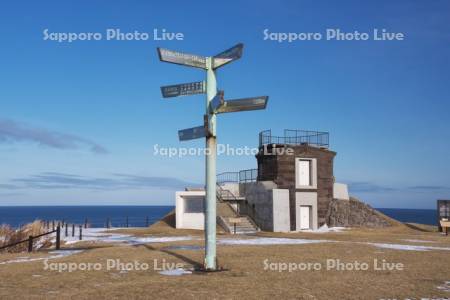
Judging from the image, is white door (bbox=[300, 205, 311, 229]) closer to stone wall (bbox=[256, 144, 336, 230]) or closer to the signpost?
stone wall (bbox=[256, 144, 336, 230])

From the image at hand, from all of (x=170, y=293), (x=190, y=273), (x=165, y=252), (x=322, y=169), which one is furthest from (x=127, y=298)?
(x=322, y=169)

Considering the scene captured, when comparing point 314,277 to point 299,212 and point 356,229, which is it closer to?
point 299,212

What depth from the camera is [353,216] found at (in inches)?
1415

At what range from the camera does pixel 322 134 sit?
36500 millimetres

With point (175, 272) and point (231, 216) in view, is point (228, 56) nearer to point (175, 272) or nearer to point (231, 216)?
point (175, 272)

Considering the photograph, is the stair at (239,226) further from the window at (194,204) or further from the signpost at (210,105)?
the signpost at (210,105)

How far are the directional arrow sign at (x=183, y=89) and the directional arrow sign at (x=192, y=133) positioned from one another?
98 cm

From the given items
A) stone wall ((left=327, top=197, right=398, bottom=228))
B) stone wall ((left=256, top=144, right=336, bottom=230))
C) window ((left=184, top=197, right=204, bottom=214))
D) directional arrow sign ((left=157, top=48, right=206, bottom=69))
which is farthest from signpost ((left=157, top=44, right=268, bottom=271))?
window ((left=184, top=197, right=204, bottom=214))

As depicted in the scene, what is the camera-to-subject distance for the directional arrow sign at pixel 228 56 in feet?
37.3

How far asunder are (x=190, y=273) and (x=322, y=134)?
1059 inches

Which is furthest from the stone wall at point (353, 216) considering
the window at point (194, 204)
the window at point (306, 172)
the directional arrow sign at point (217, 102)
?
the directional arrow sign at point (217, 102)

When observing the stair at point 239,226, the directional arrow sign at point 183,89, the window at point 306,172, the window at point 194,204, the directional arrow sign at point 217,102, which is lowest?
the stair at point 239,226

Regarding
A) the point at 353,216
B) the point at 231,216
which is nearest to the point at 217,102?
the point at 231,216

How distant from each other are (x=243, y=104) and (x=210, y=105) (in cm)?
106
